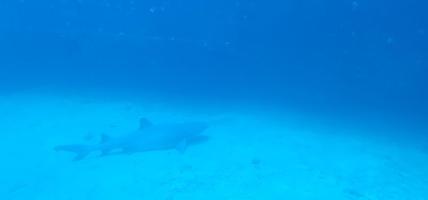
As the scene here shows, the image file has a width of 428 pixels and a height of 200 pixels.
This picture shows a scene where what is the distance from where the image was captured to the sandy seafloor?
10883 millimetres

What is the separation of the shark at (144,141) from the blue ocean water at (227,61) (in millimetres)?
980

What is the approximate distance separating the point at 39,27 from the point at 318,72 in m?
18.7

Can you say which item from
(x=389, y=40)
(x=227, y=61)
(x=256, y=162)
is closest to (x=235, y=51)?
(x=227, y=61)

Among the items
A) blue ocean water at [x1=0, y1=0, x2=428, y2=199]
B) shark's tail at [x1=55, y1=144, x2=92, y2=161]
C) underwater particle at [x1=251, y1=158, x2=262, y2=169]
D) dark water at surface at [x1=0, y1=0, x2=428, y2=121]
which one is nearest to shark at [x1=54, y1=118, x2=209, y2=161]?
shark's tail at [x1=55, y1=144, x2=92, y2=161]

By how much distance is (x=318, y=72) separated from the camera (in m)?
27.4

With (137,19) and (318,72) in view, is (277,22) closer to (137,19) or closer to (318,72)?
(318,72)

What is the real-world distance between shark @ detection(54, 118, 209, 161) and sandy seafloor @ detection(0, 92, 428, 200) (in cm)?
25

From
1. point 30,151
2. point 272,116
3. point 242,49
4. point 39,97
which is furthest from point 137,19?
point 30,151

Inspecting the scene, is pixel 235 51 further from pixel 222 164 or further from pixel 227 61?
pixel 222 164

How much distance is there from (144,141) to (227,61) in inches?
634

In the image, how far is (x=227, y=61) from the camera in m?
29.0

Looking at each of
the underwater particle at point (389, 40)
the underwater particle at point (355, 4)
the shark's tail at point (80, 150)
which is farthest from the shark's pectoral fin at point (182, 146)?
the underwater particle at point (389, 40)

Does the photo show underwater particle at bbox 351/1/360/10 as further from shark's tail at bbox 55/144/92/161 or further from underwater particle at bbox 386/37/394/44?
shark's tail at bbox 55/144/92/161

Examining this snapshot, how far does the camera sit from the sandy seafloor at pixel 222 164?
10883mm
